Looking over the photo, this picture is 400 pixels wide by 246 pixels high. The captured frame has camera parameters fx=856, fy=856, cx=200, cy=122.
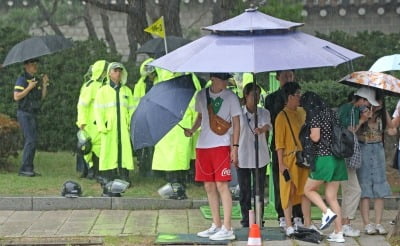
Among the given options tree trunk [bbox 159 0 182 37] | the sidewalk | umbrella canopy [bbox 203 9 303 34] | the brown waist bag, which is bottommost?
the sidewalk

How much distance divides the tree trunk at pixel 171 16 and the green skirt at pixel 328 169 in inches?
288

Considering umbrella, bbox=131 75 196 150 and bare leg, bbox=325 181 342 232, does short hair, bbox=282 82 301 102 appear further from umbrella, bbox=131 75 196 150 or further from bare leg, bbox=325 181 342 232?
umbrella, bbox=131 75 196 150

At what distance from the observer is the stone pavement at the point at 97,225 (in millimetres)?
9250

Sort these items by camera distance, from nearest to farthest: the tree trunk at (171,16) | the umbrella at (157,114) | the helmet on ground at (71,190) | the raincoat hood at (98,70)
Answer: the umbrella at (157,114) → the helmet on ground at (71,190) → the raincoat hood at (98,70) → the tree trunk at (171,16)

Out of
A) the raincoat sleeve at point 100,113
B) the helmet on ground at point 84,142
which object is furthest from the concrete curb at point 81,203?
the helmet on ground at point 84,142

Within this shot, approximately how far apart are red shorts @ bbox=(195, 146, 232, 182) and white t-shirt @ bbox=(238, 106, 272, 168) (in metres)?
0.36

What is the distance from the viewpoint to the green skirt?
8.80 m

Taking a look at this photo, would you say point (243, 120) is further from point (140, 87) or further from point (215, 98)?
point (140, 87)

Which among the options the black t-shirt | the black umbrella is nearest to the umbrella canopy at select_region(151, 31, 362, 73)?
the black t-shirt

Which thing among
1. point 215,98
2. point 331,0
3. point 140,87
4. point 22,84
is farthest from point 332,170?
point 331,0

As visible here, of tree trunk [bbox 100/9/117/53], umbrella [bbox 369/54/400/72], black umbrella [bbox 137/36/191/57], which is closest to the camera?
umbrella [bbox 369/54/400/72]

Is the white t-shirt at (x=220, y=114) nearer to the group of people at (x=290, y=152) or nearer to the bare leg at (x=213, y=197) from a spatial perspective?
the group of people at (x=290, y=152)

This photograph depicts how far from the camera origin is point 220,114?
353 inches

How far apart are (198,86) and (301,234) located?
104 inches
